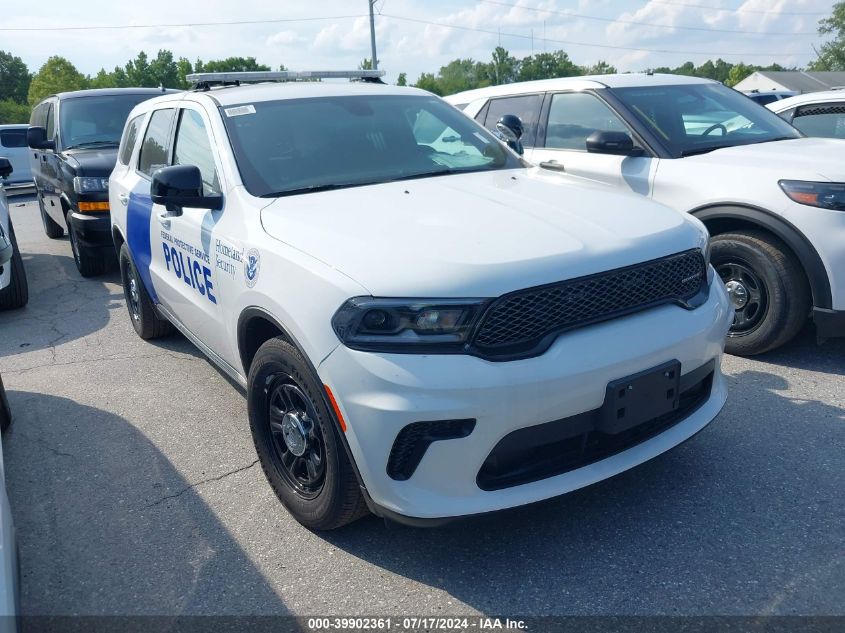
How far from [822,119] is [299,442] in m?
5.99

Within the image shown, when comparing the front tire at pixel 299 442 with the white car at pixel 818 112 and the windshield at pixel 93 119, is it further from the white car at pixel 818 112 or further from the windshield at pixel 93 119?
the windshield at pixel 93 119

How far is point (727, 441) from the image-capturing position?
11.5 ft

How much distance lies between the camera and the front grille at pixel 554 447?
94.3 inches

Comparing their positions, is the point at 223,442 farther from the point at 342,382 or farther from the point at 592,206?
the point at 592,206

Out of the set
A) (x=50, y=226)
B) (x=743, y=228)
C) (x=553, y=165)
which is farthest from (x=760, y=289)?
(x=50, y=226)

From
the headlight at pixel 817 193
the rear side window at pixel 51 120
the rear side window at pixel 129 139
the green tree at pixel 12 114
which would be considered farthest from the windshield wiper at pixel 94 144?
the green tree at pixel 12 114

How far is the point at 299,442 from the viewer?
9.37ft

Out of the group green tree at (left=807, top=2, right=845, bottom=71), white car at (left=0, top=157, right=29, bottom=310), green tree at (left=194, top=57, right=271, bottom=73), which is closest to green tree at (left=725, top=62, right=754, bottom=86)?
green tree at (left=807, top=2, right=845, bottom=71)

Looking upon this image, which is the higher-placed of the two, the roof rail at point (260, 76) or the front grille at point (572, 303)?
the roof rail at point (260, 76)

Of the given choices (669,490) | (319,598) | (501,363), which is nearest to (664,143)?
(669,490)

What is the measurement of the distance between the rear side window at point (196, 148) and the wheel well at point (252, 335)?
77 centimetres

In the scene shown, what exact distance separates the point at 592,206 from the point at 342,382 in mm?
1322

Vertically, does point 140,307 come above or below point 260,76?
below

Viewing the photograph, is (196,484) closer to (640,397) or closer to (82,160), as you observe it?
(640,397)
